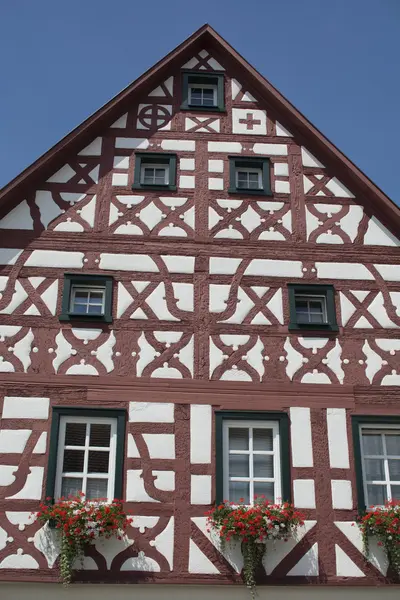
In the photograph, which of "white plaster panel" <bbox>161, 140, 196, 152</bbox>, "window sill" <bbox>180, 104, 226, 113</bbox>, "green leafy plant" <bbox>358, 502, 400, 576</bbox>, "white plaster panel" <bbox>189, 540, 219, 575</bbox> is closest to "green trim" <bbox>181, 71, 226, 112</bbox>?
"window sill" <bbox>180, 104, 226, 113</bbox>

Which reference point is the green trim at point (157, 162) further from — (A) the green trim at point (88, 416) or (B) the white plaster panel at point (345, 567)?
(B) the white plaster panel at point (345, 567)

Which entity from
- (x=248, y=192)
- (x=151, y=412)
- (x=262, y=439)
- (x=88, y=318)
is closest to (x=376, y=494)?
(x=262, y=439)

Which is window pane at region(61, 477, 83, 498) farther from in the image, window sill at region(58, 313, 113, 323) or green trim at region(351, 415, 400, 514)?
green trim at region(351, 415, 400, 514)

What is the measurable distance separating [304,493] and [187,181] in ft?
18.2

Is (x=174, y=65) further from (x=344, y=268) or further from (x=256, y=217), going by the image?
(x=344, y=268)

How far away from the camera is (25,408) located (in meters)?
12.4

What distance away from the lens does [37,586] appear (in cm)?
1144

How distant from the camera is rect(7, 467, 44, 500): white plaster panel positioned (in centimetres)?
1184

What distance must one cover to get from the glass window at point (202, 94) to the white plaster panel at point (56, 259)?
4041 millimetres

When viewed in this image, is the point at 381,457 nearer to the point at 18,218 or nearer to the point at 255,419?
the point at 255,419

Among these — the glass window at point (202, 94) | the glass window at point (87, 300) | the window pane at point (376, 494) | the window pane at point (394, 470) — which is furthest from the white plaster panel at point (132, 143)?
the window pane at point (376, 494)

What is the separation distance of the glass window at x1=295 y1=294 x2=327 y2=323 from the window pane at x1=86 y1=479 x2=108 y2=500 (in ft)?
13.0

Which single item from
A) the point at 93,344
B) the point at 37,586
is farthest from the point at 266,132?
the point at 37,586

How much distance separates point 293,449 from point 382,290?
10.0 ft
